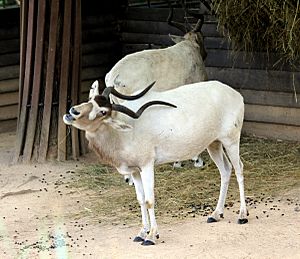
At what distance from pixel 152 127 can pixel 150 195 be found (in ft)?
1.83

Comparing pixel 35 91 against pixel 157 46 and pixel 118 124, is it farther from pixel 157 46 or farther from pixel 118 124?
pixel 118 124

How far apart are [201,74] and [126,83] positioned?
1.35 m

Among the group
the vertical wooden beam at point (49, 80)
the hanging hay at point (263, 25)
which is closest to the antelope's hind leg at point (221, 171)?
the hanging hay at point (263, 25)

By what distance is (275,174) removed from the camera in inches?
378

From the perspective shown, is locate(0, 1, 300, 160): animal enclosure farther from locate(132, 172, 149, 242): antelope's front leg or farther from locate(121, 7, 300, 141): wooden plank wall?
locate(132, 172, 149, 242): antelope's front leg

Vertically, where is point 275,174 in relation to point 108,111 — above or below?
below

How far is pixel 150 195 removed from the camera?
713 cm

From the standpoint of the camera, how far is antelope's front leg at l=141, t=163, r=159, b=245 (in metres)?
7.11

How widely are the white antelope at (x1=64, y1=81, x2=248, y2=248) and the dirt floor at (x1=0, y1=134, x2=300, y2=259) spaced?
0.78 feet

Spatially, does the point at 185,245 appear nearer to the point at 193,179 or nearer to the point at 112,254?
the point at 112,254

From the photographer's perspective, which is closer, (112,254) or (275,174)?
(112,254)

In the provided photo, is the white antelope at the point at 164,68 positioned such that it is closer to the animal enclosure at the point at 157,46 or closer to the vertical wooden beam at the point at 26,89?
the animal enclosure at the point at 157,46

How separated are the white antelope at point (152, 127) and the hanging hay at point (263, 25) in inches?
75.0

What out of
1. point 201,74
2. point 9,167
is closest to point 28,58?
point 9,167
